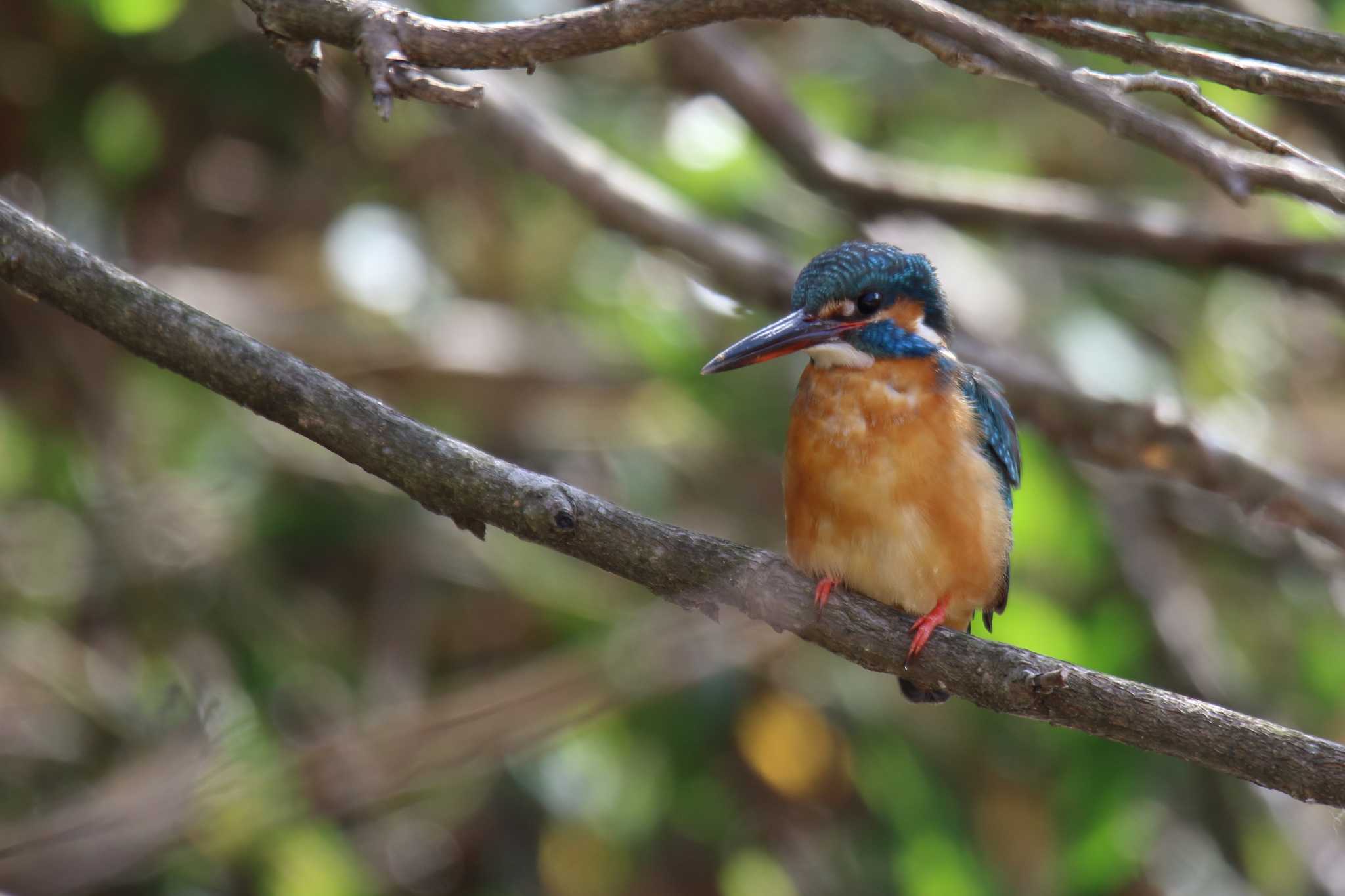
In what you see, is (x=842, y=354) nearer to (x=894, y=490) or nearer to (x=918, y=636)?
(x=894, y=490)

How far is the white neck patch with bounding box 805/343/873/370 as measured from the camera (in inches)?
117

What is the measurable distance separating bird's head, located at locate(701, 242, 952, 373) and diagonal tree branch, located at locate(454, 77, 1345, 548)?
70cm

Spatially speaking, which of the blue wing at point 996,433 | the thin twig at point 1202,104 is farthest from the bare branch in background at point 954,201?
the thin twig at point 1202,104

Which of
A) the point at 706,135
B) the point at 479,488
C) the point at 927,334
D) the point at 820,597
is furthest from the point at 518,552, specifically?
the point at 479,488

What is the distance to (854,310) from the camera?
119 inches

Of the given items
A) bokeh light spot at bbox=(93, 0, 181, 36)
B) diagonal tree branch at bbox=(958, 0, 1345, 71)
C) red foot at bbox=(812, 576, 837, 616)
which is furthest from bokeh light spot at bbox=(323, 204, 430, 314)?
diagonal tree branch at bbox=(958, 0, 1345, 71)

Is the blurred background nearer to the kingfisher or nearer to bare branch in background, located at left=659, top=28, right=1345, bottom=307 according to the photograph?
bare branch in background, located at left=659, top=28, right=1345, bottom=307

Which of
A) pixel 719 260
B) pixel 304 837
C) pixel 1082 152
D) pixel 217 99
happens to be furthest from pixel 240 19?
pixel 1082 152

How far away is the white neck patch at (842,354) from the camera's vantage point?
297cm

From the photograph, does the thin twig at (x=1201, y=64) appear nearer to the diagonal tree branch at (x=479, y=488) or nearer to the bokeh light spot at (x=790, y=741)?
the diagonal tree branch at (x=479, y=488)

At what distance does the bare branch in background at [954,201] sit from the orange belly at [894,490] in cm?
145

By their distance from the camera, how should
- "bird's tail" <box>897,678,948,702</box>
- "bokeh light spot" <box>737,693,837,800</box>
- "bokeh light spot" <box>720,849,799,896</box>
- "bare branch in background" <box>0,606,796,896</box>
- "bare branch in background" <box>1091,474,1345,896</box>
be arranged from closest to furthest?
"bird's tail" <box>897,678,948,702</box> → "bare branch in background" <box>0,606,796,896</box> → "bare branch in background" <box>1091,474,1345,896</box> → "bokeh light spot" <box>720,849,799,896</box> → "bokeh light spot" <box>737,693,837,800</box>

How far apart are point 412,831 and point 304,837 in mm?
874

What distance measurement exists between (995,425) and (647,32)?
1.50 metres
